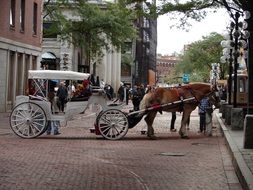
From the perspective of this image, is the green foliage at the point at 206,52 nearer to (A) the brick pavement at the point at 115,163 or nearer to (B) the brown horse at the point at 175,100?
(B) the brown horse at the point at 175,100

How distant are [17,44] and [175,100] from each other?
18242 mm

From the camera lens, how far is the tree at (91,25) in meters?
43.8

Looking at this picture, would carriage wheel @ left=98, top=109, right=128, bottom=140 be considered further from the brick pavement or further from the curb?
the curb

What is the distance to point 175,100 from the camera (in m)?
19.7

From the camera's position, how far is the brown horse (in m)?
19.4

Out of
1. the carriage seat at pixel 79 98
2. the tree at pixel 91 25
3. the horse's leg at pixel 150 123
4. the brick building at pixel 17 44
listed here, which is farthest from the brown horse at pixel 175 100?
A: the tree at pixel 91 25

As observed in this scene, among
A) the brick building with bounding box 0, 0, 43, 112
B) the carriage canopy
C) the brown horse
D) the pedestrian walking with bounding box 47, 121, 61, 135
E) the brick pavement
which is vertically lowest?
the brick pavement

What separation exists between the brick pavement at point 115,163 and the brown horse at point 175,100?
0.70 meters

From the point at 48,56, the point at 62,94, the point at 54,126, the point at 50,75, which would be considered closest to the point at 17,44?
the point at 62,94

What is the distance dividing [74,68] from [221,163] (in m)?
50.4

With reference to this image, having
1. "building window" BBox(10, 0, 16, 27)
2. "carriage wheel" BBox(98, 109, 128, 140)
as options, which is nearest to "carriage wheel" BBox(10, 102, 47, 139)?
"carriage wheel" BBox(98, 109, 128, 140)

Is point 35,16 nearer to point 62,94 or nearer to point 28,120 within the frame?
point 62,94

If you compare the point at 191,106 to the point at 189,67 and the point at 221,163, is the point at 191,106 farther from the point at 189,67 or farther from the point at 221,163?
the point at 189,67

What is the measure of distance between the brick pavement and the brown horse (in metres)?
0.70
